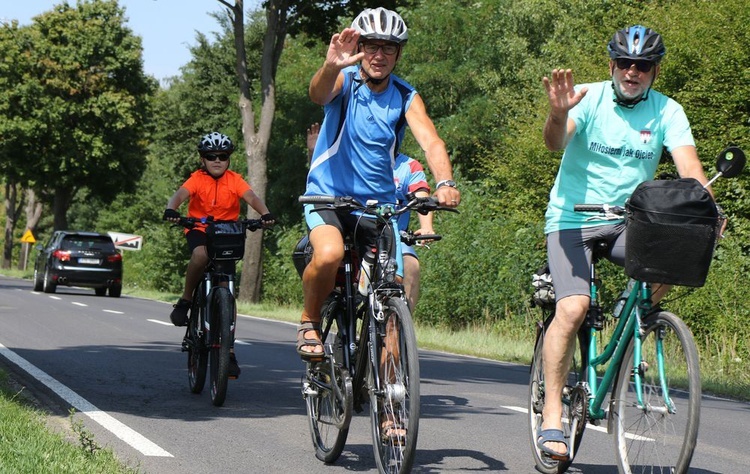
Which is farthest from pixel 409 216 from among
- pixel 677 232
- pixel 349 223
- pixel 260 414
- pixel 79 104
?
pixel 79 104

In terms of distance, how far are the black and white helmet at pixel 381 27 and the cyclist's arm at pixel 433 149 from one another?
35cm

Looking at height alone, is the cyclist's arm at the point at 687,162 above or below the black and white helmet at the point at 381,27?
below

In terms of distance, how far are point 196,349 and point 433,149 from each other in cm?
402

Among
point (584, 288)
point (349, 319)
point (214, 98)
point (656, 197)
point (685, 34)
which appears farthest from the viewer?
point (214, 98)

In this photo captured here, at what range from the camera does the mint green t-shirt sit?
555cm

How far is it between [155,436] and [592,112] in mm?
3257

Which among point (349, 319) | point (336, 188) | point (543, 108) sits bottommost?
point (349, 319)

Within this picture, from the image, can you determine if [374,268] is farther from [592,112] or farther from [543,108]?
[543,108]

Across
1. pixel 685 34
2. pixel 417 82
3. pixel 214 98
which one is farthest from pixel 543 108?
pixel 214 98

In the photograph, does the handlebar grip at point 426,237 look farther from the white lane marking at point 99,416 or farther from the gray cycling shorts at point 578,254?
the white lane marking at point 99,416

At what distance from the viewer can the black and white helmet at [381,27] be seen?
5805mm

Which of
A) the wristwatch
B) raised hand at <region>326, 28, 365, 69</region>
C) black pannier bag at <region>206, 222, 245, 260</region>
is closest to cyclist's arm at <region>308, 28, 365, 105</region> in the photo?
raised hand at <region>326, 28, 365, 69</region>

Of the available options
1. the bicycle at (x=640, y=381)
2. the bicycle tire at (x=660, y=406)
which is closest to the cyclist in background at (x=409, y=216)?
the bicycle at (x=640, y=381)

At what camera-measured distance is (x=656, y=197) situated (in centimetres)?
498
